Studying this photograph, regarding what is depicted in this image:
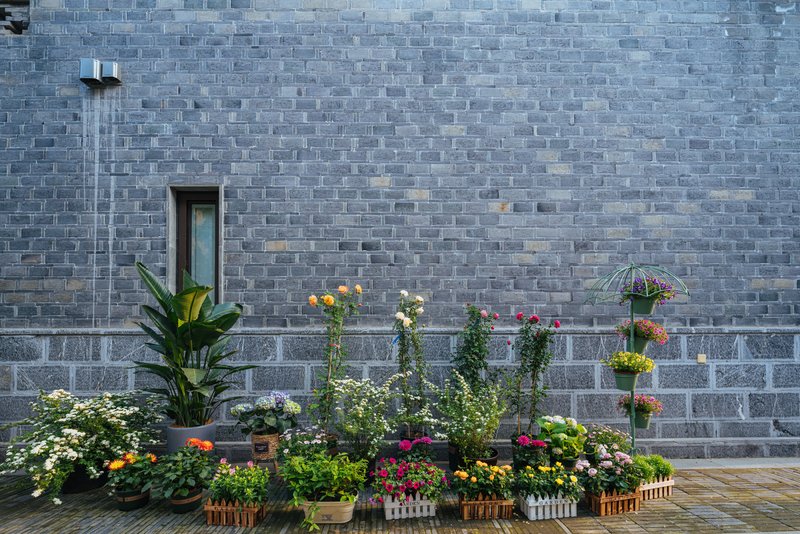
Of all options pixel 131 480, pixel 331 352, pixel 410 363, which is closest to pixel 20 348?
pixel 131 480

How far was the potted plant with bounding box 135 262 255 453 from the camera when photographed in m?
4.39

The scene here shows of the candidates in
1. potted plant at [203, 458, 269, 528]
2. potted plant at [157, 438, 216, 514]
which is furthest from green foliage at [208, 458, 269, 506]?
potted plant at [157, 438, 216, 514]

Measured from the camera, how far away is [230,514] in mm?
3738

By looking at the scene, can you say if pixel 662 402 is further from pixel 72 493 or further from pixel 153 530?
pixel 72 493

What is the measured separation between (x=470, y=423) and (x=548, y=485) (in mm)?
816

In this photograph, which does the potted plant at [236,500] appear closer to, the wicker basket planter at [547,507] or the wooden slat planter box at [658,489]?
the wicker basket planter at [547,507]

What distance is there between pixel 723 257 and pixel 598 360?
192 cm

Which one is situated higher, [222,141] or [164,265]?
[222,141]

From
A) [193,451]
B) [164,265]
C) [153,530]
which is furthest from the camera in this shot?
[164,265]

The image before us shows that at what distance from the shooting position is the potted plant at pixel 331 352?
4.57 metres

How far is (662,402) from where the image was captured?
534 cm

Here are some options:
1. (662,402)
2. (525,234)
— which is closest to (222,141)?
(525,234)

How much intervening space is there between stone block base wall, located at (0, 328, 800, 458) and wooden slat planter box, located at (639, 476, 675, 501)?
104cm

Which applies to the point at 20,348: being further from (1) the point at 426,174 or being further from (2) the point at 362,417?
(1) the point at 426,174
